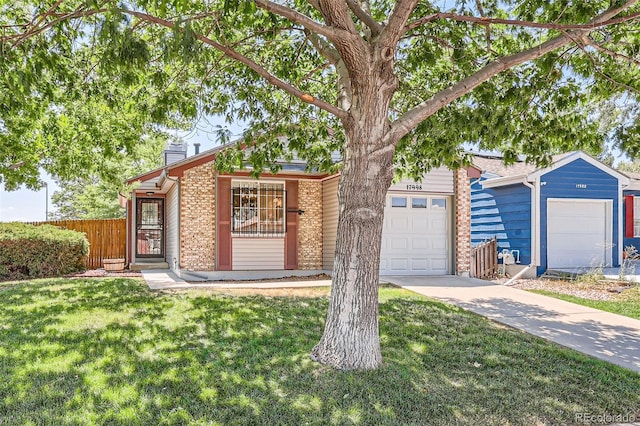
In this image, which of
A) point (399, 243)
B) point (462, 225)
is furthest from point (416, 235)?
point (462, 225)

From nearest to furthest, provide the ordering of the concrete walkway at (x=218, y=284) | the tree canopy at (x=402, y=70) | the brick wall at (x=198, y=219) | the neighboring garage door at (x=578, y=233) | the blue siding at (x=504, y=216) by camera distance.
Result: 1. the tree canopy at (x=402, y=70)
2. the concrete walkway at (x=218, y=284)
3. the brick wall at (x=198, y=219)
4. the blue siding at (x=504, y=216)
5. the neighboring garage door at (x=578, y=233)

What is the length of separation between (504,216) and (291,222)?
686cm

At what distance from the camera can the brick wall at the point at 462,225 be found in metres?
11.9

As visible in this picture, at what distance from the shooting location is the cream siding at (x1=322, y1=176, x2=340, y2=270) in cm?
1185

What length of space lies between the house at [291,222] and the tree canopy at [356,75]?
252 centimetres

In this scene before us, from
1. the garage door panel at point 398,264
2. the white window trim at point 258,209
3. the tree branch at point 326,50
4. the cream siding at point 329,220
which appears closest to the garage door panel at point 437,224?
the garage door panel at point 398,264

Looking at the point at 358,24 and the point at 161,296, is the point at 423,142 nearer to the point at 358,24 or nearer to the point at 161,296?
the point at 358,24

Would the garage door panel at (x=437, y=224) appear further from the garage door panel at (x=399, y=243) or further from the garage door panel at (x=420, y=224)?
the garage door panel at (x=399, y=243)

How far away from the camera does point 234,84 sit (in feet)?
25.0

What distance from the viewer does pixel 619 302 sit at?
8484mm

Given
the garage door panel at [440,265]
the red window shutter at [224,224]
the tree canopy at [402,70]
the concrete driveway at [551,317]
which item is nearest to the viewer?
the tree canopy at [402,70]

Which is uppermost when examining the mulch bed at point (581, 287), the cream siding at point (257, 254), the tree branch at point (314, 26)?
the tree branch at point (314, 26)

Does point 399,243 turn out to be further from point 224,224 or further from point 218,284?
point 218,284

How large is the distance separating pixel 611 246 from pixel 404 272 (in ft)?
22.1
